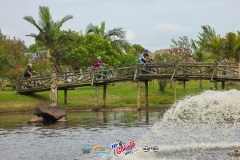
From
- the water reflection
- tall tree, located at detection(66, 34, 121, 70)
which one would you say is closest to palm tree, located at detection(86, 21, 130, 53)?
tall tree, located at detection(66, 34, 121, 70)

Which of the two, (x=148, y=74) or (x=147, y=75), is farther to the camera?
(x=147, y=75)

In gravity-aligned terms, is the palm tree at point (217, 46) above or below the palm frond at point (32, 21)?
below

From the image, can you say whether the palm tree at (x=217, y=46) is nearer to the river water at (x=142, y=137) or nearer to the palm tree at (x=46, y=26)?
the palm tree at (x=46, y=26)

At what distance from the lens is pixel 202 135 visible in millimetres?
24953

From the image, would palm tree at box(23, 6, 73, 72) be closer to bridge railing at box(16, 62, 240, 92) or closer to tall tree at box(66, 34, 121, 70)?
bridge railing at box(16, 62, 240, 92)

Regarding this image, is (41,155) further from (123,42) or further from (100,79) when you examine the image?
(123,42)

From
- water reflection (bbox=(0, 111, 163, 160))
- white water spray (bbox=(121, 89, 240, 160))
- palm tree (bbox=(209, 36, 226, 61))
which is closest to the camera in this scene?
white water spray (bbox=(121, 89, 240, 160))

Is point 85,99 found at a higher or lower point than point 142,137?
higher

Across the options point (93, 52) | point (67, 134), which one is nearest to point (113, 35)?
point (93, 52)

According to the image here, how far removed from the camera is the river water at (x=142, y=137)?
20.1 metres

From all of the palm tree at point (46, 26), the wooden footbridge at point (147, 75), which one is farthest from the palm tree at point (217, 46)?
the palm tree at point (46, 26)

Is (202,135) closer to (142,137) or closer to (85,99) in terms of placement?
(142,137)

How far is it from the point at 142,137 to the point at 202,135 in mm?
2679

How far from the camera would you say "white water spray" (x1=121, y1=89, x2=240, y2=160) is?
20297 millimetres
